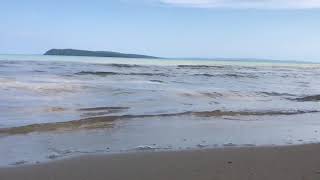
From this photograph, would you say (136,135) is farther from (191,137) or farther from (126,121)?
(126,121)

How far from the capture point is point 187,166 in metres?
6.34

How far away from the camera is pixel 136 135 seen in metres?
9.38

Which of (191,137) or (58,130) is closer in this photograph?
A: (191,137)

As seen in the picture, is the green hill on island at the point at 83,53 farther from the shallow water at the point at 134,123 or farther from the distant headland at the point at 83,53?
the shallow water at the point at 134,123

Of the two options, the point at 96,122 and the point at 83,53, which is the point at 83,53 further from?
the point at 96,122

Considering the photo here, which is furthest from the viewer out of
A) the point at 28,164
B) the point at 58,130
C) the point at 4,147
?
the point at 58,130

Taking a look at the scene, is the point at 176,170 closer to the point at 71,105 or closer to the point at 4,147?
the point at 4,147

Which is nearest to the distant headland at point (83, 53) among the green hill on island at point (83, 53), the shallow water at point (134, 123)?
the green hill on island at point (83, 53)

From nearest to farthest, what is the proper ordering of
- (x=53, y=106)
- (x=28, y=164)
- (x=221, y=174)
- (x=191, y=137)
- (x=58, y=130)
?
(x=221, y=174) → (x=28, y=164) → (x=191, y=137) → (x=58, y=130) → (x=53, y=106)

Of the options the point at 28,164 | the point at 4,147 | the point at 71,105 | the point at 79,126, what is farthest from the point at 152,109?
the point at 28,164

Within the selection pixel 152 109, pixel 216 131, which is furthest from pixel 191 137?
pixel 152 109

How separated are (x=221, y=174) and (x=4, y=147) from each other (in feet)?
12.5

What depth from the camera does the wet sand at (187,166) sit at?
5805 millimetres

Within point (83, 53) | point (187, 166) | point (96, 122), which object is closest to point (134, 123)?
point (96, 122)
